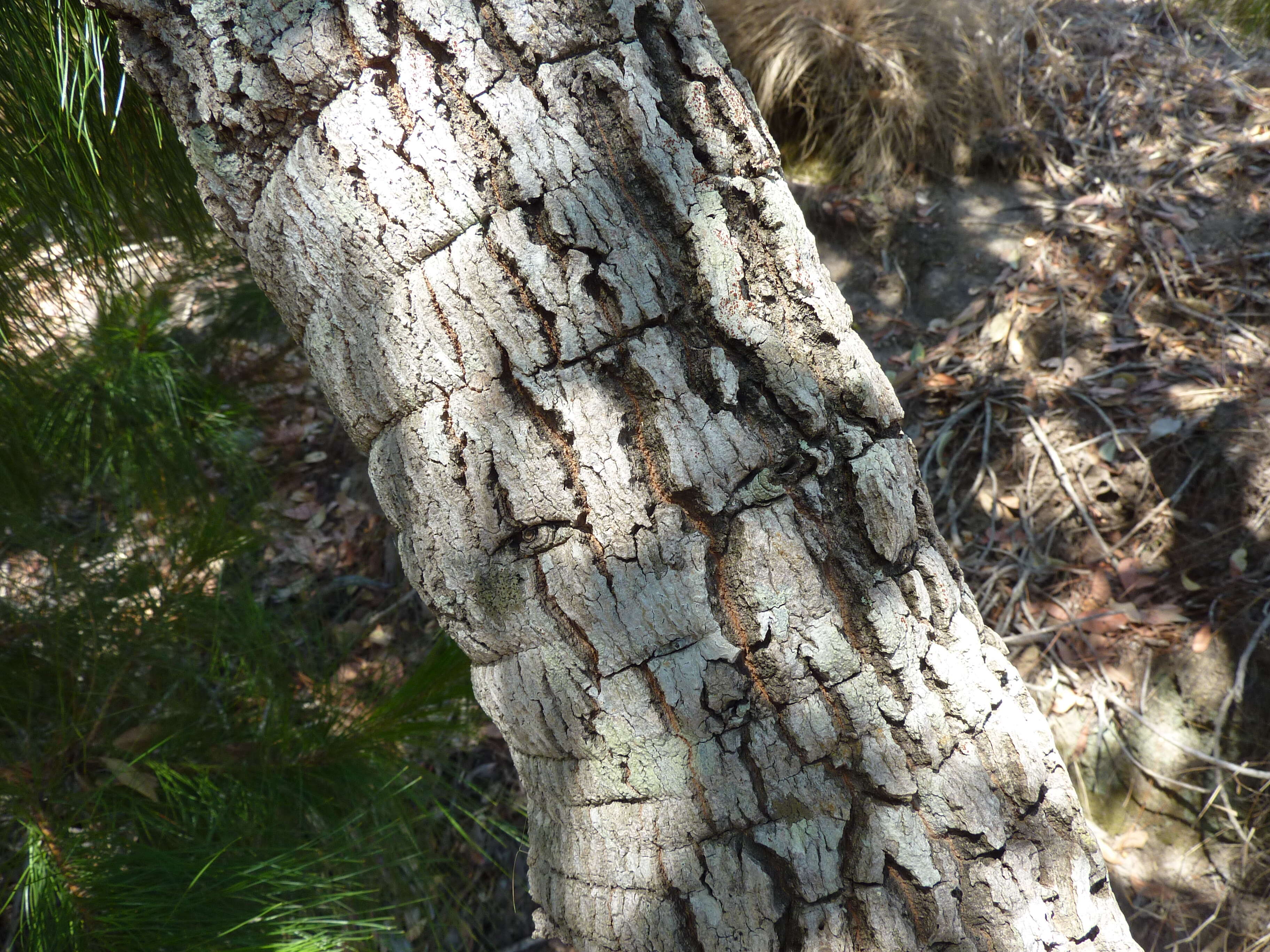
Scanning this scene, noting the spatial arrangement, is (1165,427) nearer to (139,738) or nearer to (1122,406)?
(1122,406)

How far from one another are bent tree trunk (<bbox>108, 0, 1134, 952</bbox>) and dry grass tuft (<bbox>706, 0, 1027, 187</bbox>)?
2719 millimetres

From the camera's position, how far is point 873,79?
3.28 m

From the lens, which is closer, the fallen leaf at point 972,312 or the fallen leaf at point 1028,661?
the fallen leaf at point 1028,661

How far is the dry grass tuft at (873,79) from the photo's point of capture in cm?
321

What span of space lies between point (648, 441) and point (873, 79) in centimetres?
313

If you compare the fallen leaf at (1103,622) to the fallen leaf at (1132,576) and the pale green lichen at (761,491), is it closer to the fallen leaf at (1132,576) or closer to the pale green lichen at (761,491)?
the fallen leaf at (1132,576)

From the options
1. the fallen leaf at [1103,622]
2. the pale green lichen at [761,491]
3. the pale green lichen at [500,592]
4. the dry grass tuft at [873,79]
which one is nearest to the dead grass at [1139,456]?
the fallen leaf at [1103,622]

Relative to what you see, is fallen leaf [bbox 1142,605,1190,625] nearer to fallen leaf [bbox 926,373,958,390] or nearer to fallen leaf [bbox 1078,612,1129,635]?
fallen leaf [bbox 1078,612,1129,635]

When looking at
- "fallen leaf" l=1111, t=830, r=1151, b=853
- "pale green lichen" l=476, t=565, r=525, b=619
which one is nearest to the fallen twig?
"fallen leaf" l=1111, t=830, r=1151, b=853

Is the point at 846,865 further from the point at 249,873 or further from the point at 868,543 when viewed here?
the point at 249,873

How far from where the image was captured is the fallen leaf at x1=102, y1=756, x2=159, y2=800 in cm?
154

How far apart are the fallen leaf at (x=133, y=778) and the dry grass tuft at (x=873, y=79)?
10.2 feet

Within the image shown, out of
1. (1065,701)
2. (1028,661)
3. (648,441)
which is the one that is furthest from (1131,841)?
(648,441)

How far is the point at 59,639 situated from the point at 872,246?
2.93 m
